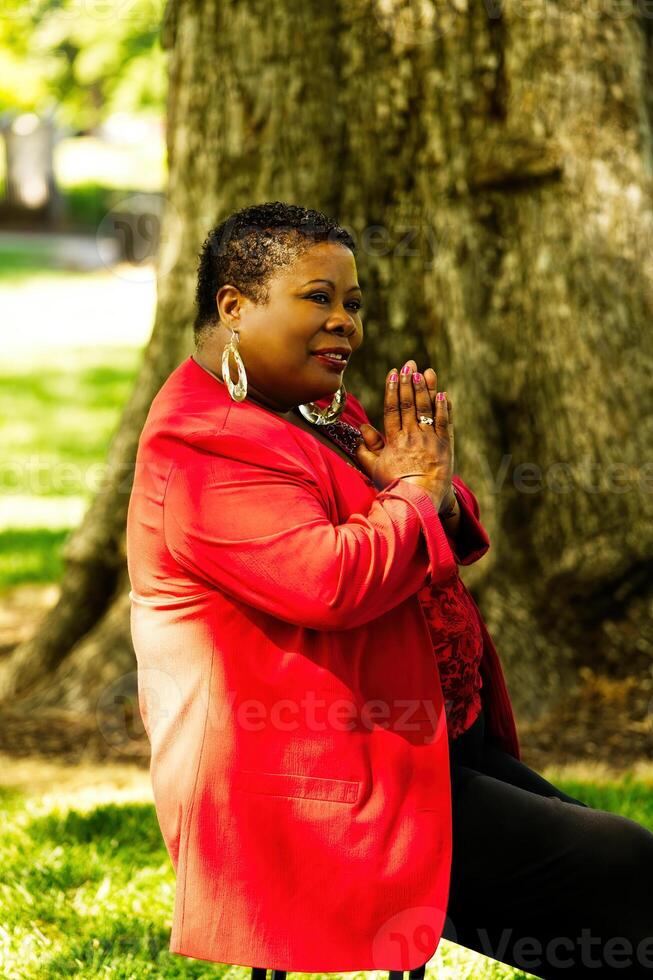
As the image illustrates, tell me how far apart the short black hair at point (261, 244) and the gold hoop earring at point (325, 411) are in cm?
28

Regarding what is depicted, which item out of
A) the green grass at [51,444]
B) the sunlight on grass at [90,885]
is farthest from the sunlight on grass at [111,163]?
the sunlight on grass at [90,885]

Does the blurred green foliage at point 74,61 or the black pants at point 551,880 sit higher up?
the blurred green foliage at point 74,61

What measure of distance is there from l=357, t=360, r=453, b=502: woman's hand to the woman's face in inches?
5.1

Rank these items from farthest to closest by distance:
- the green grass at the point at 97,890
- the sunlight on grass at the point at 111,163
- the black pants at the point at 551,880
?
the sunlight on grass at the point at 111,163 → the green grass at the point at 97,890 → the black pants at the point at 551,880

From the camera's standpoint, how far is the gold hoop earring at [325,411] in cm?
264

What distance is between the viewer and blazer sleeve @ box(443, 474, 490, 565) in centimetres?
270


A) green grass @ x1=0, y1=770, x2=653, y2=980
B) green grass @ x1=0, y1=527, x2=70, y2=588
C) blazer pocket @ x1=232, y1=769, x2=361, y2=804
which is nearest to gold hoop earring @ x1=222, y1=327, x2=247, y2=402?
blazer pocket @ x1=232, y1=769, x2=361, y2=804

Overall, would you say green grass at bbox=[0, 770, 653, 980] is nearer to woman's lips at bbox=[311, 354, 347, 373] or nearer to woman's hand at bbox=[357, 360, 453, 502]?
woman's hand at bbox=[357, 360, 453, 502]

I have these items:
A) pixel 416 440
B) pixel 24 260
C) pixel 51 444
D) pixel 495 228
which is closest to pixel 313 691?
pixel 416 440

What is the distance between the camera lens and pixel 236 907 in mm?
2299

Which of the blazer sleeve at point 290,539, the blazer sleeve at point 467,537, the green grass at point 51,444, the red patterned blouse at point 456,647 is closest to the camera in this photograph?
the blazer sleeve at point 290,539

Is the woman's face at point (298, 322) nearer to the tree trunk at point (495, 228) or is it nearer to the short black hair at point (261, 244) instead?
the short black hair at point (261, 244)

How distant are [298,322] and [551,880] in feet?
3.64

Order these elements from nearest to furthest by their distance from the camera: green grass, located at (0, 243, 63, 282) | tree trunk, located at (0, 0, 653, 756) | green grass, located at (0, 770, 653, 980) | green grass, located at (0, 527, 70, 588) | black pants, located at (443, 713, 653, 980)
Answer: black pants, located at (443, 713, 653, 980)
green grass, located at (0, 770, 653, 980)
tree trunk, located at (0, 0, 653, 756)
green grass, located at (0, 527, 70, 588)
green grass, located at (0, 243, 63, 282)
